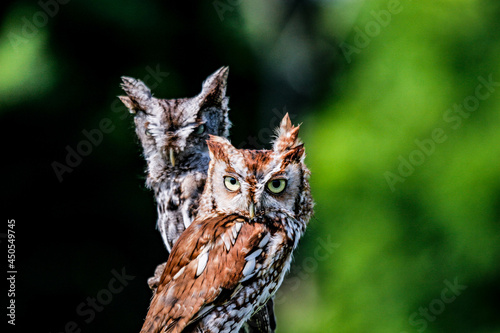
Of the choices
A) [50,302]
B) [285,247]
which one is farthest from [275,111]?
[285,247]

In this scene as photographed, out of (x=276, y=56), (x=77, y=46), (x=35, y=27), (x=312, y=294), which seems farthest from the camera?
(x=276, y=56)

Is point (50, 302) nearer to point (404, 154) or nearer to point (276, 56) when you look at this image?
point (404, 154)
